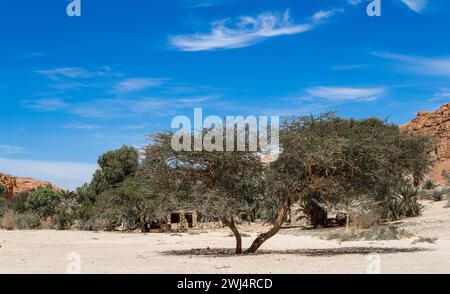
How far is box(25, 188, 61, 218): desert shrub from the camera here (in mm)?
57281

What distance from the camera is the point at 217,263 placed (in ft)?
55.0

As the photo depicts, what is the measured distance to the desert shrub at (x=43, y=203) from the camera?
57.3 m

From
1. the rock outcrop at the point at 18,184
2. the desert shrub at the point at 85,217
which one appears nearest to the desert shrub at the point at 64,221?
the desert shrub at the point at 85,217

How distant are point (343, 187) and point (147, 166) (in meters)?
6.87

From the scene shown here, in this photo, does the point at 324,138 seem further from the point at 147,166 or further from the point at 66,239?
the point at 66,239

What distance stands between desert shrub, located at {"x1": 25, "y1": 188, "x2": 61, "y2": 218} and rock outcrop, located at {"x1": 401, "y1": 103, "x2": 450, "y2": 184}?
5035cm

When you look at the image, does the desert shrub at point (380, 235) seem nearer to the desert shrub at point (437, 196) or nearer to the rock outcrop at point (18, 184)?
the desert shrub at point (437, 196)

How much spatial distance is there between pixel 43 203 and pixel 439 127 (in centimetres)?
6133

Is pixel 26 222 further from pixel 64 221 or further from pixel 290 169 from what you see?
pixel 290 169

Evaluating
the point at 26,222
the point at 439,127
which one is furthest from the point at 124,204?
the point at 439,127

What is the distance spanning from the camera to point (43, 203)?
57.9 m
